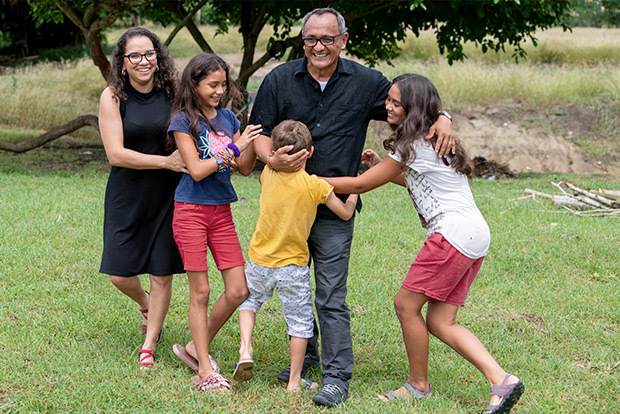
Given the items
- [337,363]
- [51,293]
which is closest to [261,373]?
[337,363]

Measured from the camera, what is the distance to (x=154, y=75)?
12.8ft

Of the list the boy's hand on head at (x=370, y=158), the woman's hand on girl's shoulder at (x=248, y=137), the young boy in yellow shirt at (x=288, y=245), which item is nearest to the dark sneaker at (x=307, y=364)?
the young boy in yellow shirt at (x=288, y=245)

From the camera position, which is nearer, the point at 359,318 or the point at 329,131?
the point at 329,131

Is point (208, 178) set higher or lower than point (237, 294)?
higher

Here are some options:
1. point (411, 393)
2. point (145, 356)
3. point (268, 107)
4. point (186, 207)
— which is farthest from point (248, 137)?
point (411, 393)

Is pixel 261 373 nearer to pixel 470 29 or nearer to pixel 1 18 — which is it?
pixel 470 29

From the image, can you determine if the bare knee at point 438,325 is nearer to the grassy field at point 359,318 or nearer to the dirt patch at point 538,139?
the grassy field at point 359,318

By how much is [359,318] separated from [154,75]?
2.23 meters

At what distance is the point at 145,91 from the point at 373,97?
4.38 ft

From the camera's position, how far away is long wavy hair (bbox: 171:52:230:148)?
3.52 metres

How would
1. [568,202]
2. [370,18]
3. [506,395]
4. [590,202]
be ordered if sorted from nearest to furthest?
[506,395]
[590,202]
[568,202]
[370,18]

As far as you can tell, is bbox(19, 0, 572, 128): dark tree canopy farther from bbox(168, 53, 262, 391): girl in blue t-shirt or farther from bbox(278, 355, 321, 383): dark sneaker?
bbox(278, 355, 321, 383): dark sneaker

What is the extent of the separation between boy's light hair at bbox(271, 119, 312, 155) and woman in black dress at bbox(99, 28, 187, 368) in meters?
0.72

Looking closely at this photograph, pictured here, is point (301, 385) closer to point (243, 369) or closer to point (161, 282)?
point (243, 369)
